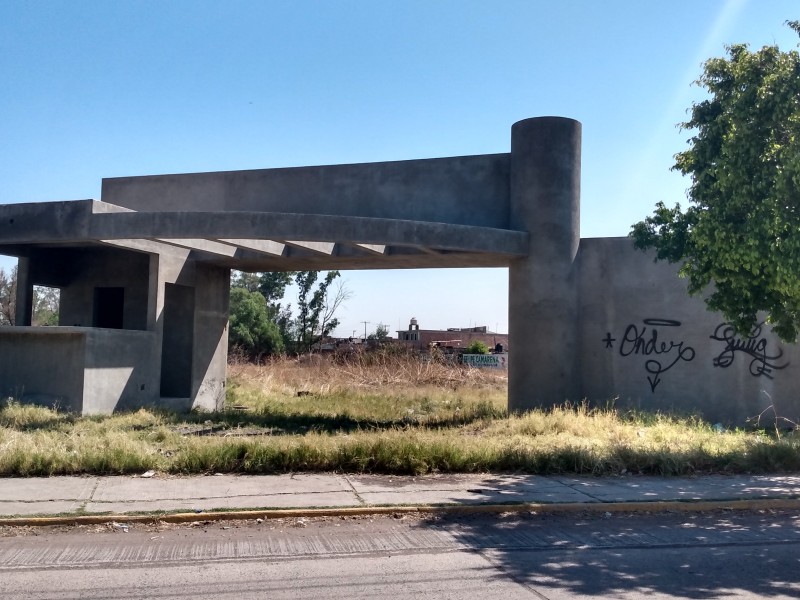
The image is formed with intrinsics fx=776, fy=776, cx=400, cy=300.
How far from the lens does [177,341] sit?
20906 mm

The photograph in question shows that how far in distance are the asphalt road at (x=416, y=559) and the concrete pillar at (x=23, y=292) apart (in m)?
12.8

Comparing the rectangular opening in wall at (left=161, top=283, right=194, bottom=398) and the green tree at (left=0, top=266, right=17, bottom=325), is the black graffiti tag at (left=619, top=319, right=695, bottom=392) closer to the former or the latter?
the rectangular opening in wall at (left=161, top=283, right=194, bottom=398)

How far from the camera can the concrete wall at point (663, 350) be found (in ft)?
57.1

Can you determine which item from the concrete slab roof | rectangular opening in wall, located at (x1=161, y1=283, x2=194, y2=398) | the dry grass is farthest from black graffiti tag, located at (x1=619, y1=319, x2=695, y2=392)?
rectangular opening in wall, located at (x1=161, y1=283, x2=194, y2=398)

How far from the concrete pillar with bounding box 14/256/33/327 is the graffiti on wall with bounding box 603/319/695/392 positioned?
14.7 meters

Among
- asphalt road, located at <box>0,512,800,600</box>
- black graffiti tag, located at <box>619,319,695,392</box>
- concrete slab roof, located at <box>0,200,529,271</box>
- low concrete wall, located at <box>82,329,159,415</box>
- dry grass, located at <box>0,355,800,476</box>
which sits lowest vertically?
asphalt road, located at <box>0,512,800,600</box>

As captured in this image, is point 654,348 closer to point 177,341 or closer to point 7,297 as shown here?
point 177,341

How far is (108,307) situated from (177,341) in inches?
108

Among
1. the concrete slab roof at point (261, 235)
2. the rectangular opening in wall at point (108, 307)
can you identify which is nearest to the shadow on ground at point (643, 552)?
the concrete slab roof at point (261, 235)

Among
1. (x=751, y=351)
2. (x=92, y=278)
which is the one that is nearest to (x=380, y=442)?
(x=751, y=351)

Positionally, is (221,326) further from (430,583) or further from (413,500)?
(430,583)

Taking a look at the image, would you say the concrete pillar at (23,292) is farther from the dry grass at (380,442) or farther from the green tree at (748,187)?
the green tree at (748,187)

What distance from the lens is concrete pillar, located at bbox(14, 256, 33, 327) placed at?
19.4 m

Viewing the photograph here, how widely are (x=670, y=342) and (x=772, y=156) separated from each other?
7.22m
